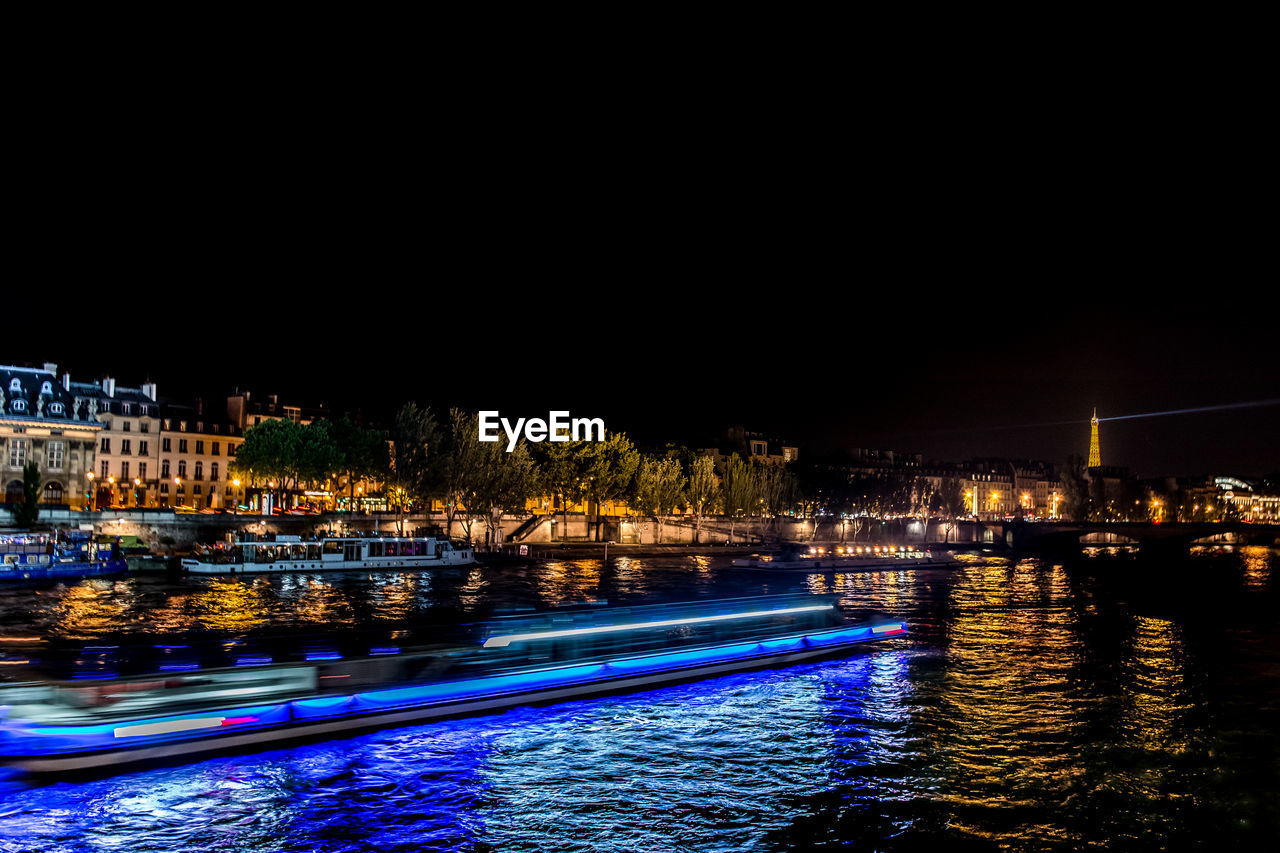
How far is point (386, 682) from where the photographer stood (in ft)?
61.6

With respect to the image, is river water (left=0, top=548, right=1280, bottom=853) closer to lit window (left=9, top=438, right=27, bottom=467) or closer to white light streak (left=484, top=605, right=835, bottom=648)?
white light streak (left=484, top=605, right=835, bottom=648)

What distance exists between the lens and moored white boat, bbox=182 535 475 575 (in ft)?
A: 176

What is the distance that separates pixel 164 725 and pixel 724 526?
86709 mm

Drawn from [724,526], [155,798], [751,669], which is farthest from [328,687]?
[724,526]

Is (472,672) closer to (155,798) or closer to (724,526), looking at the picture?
(155,798)

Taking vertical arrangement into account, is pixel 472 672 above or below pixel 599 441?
below

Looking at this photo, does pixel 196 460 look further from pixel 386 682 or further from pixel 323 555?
pixel 386 682

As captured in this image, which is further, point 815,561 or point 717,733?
point 815,561

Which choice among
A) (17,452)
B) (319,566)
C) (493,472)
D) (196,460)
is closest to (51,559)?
(319,566)

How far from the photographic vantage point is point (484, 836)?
1402cm

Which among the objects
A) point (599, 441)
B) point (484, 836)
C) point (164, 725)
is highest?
point (599, 441)

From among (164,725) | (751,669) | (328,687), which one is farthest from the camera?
(751,669)

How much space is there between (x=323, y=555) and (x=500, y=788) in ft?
147

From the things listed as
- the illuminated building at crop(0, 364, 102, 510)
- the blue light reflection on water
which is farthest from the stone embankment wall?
the blue light reflection on water
